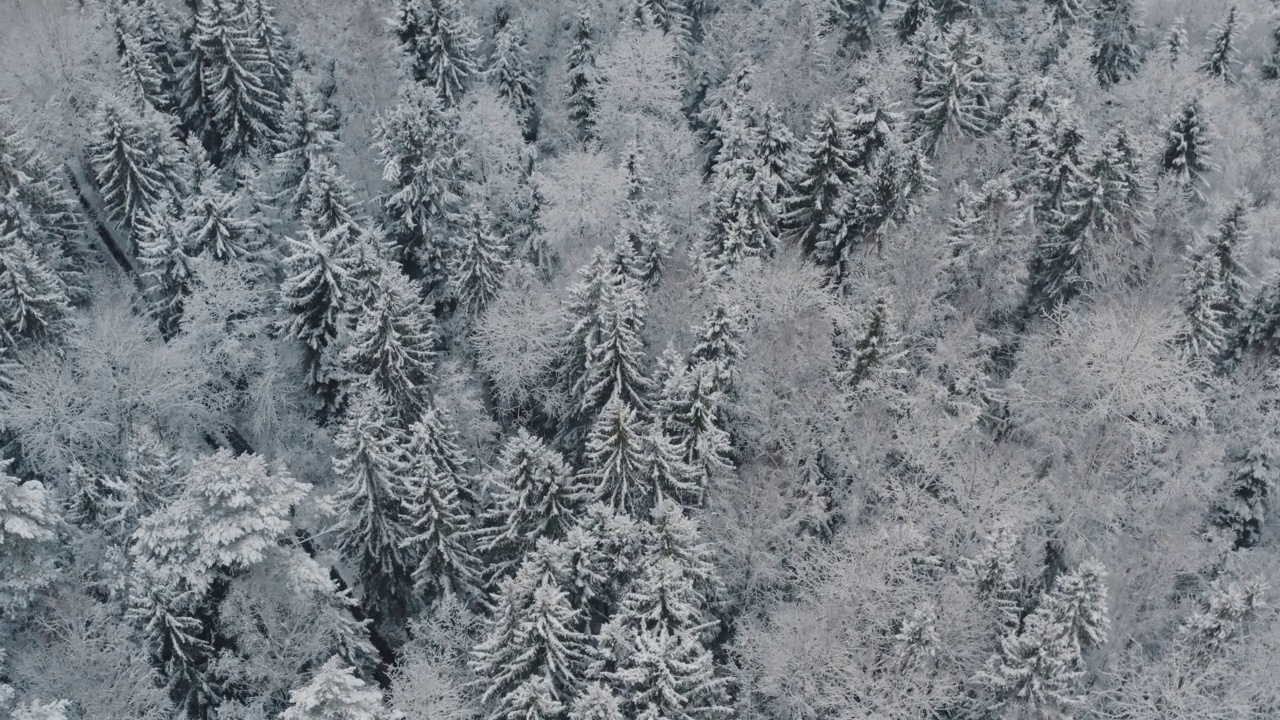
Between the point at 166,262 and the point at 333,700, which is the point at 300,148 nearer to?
the point at 166,262

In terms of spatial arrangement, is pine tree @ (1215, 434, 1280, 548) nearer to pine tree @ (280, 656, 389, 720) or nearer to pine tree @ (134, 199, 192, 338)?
pine tree @ (280, 656, 389, 720)

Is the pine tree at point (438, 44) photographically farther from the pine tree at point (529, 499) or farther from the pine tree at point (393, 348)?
the pine tree at point (529, 499)

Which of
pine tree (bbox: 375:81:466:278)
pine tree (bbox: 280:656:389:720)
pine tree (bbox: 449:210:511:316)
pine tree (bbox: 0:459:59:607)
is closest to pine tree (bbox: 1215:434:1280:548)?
pine tree (bbox: 449:210:511:316)

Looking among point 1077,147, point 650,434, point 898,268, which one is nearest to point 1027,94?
point 1077,147

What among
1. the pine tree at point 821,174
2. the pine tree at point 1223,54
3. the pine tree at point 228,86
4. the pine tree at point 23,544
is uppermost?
the pine tree at point 1223,54

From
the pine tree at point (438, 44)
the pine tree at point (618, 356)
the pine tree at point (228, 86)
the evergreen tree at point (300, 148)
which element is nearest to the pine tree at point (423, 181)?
the evergreen tree at point (300, 148)

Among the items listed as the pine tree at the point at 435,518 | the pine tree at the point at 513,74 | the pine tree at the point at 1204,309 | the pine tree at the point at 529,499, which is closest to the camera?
the pine tree at the point at 529,499

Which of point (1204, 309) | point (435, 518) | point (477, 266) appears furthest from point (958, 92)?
point (435, 518)
